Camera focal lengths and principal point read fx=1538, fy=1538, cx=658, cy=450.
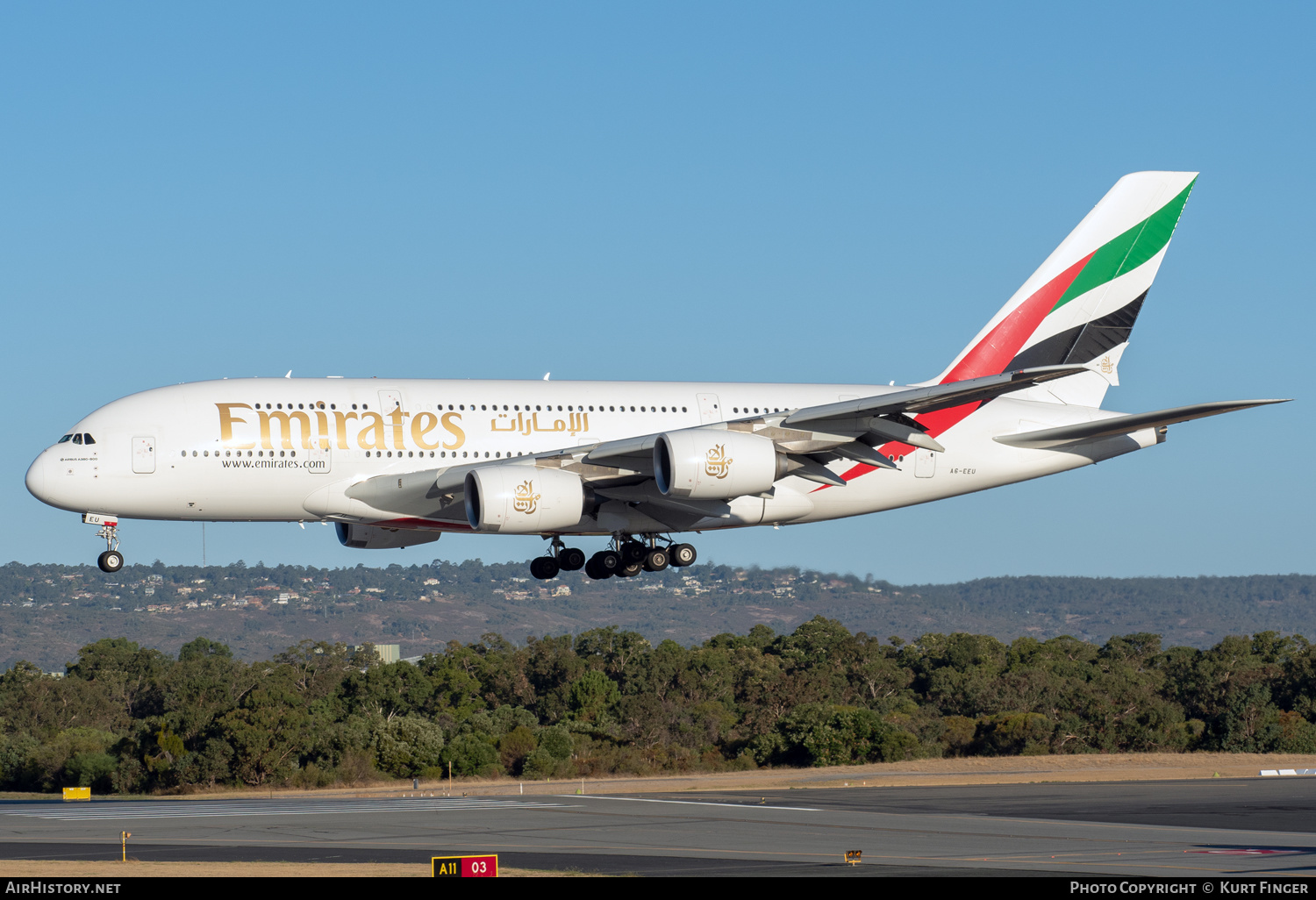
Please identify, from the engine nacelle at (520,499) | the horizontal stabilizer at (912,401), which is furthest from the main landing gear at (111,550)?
the horizontal stabilizer at (912,401)

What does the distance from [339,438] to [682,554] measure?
1110cm

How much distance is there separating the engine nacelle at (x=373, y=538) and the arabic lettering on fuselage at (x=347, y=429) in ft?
15.0

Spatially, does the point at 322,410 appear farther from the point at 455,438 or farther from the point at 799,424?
the point at 799,424

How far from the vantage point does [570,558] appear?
46.8 metres

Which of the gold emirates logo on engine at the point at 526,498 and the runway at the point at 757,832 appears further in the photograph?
the gold emirates logo on engine at the point at 526,498

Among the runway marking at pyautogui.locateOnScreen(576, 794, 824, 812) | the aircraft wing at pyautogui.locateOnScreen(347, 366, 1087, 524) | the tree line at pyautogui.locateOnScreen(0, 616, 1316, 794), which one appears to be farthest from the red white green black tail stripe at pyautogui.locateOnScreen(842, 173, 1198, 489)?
the tree line at pyautogui.locateOnScreen(0, 616, 1316, 794)

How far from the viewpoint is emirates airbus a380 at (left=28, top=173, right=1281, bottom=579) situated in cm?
4053

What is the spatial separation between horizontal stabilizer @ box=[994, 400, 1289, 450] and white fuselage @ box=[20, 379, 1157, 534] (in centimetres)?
227

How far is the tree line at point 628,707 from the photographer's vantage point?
297 ft

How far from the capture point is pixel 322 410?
41.6 m

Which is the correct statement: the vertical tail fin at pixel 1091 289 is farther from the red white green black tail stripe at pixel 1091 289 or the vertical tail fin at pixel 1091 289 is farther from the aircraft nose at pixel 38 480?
the aircraft nose at pixel 38 480

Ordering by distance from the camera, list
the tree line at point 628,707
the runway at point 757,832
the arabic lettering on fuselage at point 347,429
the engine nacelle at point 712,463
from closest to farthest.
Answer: the runway at point 757,832, the engine nacelle at point 712,463, the arabic lettering on fuselage at point 347,429, the tree line at point 628,707

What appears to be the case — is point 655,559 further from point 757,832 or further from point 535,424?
point 757,832

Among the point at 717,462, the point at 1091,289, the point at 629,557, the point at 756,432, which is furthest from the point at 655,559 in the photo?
the point at 1091,289
